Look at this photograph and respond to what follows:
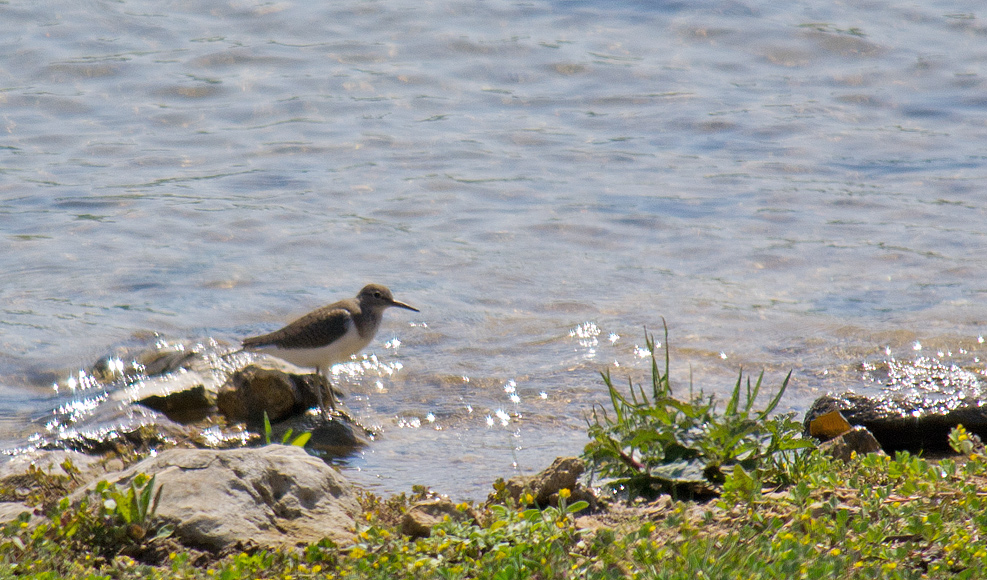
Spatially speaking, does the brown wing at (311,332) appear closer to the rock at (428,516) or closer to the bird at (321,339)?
the bird at (321,339)

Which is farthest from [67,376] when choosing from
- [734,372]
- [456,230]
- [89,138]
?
[89,138]

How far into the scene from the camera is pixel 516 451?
22.9ft

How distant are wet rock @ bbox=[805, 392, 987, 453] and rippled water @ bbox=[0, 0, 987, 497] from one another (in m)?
1.33

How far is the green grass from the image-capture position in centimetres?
387

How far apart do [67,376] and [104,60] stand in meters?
9.13

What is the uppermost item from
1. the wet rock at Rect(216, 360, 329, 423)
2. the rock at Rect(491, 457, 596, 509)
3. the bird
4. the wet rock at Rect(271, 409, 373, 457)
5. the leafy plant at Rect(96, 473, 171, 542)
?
the leafy plant at Rect(96, 473, 171, 542)

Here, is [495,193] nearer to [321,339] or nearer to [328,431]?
[321,339]

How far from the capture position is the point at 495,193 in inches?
493

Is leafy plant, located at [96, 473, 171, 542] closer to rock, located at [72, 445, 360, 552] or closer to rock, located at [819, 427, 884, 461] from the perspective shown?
rock, located at [72, 445, 360, 552]

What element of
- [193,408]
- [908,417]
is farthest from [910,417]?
[193,408]

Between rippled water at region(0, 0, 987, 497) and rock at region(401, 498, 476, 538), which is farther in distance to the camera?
rippled water at region(0, 0, 987, 497)

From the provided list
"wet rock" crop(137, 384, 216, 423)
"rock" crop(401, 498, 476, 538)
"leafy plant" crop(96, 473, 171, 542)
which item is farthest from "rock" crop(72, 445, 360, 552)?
"wet rock" crop(137, 384, 216, 423)

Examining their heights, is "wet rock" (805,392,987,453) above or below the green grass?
below

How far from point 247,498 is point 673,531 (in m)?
1.80
